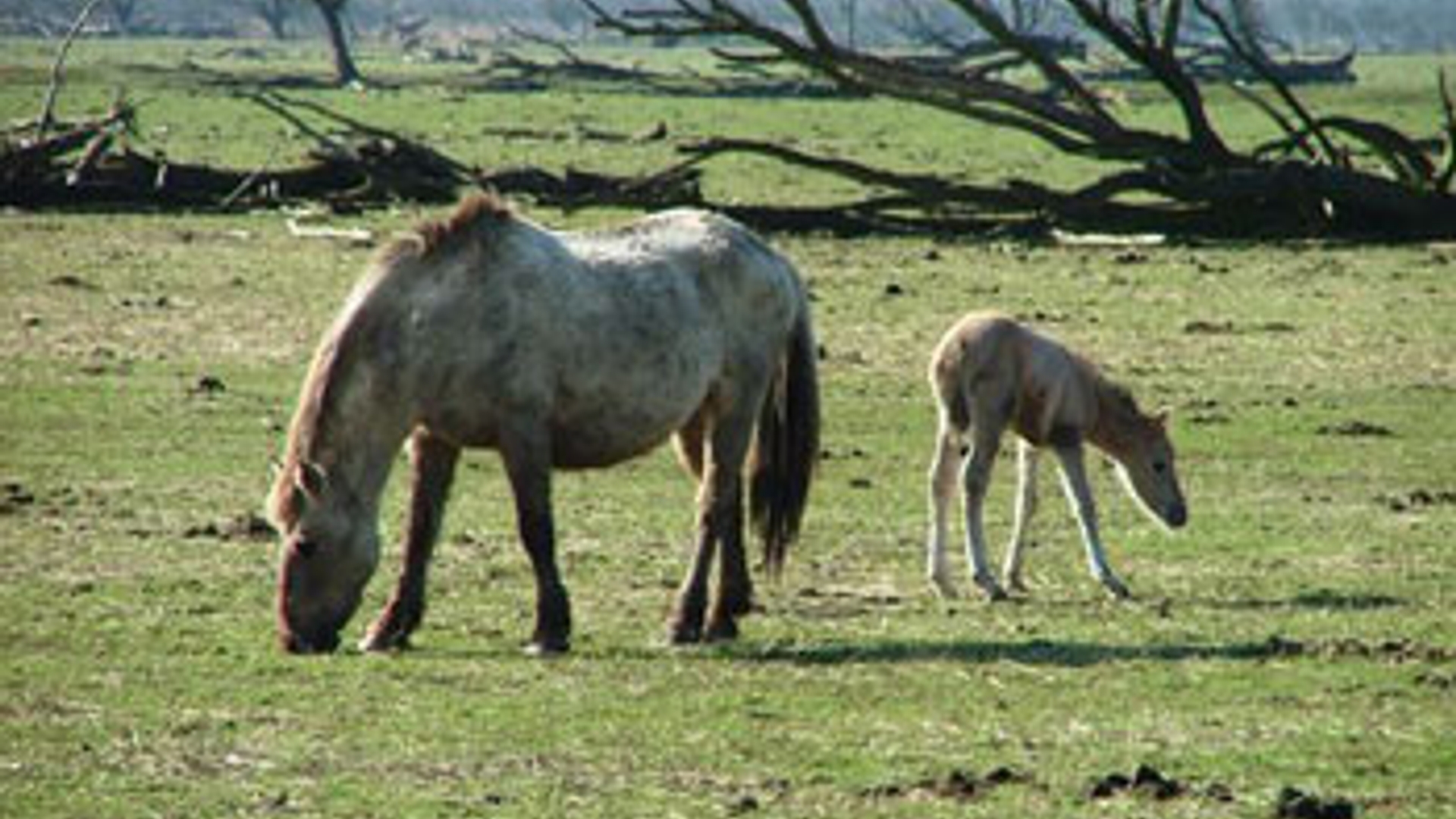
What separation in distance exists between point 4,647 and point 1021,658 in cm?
425

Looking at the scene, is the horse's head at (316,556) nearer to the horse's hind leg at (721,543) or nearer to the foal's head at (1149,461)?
the horse's hind leg at (721,543)

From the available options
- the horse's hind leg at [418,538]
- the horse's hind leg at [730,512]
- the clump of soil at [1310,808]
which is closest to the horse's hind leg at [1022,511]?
the horse's hind leg at [730,512]

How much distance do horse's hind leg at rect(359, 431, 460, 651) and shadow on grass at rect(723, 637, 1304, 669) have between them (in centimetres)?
136

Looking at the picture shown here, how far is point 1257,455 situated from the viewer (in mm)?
20531

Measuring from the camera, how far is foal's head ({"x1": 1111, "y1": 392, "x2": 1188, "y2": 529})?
54.3 feet

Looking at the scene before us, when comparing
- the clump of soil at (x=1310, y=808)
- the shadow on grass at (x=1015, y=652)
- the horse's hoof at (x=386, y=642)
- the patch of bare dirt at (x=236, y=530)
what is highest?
the clump of soil at (x=1310, y=808)

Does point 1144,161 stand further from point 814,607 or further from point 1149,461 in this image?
point 814,607

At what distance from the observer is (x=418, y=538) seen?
13852 mm

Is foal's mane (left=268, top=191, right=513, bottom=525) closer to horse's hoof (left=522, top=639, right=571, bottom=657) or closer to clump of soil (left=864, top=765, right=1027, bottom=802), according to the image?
horse's hoof (left=522, top=639, right=571, bottom=657)

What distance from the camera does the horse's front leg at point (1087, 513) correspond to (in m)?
15.5

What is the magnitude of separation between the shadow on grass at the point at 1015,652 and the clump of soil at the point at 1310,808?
2937mm

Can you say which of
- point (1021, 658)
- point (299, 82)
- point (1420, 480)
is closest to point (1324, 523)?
point (1420, 480)

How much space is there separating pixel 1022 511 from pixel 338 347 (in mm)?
4041

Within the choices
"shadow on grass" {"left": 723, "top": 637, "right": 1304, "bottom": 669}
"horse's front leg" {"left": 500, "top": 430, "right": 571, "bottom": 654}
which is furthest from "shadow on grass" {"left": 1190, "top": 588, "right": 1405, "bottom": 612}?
"horse's front leg" {"left": 500, "top": 430, "right": 571, "bottom": 654}
